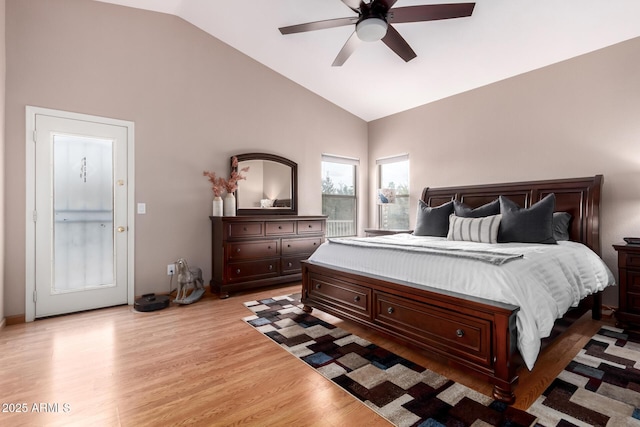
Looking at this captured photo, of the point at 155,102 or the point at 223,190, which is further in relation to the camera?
the point at 223,190

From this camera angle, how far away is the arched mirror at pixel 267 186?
441 cm

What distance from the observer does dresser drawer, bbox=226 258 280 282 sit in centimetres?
389

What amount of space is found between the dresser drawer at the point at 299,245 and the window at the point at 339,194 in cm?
84

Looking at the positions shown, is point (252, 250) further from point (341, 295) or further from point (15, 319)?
point (15, 319)

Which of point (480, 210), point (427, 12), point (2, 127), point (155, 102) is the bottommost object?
point (480, 210)

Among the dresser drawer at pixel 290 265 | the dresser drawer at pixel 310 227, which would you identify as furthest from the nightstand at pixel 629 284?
the dresser drawer at pixel 290 265

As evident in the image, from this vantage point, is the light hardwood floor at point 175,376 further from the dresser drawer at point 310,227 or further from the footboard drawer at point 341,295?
the dresser drawer at point 310,227

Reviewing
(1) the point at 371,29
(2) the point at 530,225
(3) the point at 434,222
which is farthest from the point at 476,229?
(1) the point at 371,29

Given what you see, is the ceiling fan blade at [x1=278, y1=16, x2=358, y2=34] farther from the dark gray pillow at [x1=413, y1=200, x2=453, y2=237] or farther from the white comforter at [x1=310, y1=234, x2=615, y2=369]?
the dark gray pillow at [x1=413, y1=200, x2=453, y2=237]

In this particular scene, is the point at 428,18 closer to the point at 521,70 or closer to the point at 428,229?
the point at 521,70

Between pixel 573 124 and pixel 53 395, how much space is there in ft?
16.8

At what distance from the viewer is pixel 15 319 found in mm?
2984

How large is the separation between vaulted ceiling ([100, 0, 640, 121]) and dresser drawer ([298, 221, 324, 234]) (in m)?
2.17

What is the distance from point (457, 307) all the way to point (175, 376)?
1.86 metres
